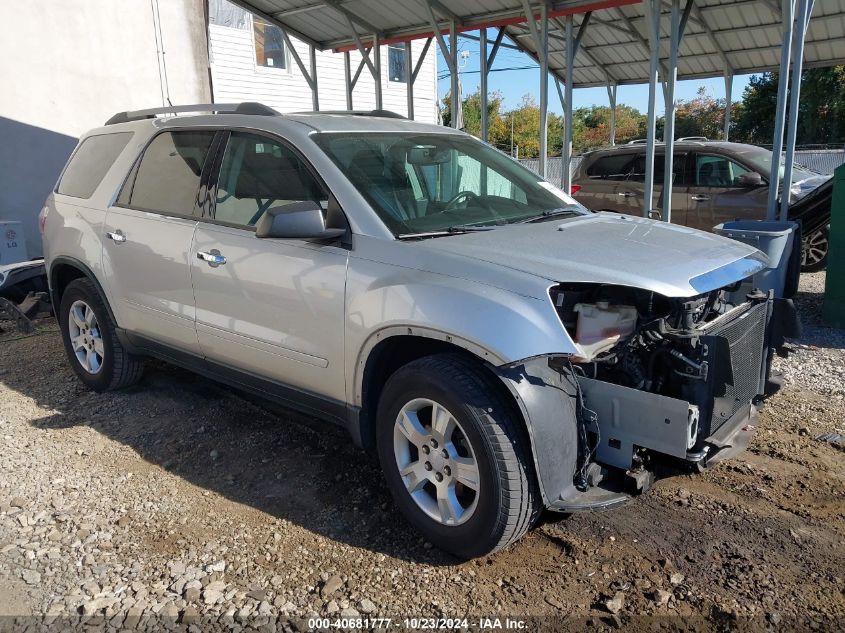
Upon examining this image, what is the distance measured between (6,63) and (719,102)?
42.0 metres

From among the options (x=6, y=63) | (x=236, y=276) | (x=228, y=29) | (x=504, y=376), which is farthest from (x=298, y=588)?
(x=228, y=29)

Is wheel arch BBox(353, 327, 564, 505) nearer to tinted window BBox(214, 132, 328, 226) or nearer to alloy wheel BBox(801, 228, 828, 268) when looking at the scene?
tinted window BBox(214, 132, 328, 226)

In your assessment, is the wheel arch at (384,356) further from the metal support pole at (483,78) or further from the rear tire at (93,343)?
the metal support pole at (483,78)

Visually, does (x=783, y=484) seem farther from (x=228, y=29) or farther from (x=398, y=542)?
(x=228, y=29)

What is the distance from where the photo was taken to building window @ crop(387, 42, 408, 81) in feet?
60.5

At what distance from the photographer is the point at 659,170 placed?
1027 centimetres

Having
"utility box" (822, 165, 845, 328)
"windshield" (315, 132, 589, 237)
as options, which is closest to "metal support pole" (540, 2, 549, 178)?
"utility box" (822, 165, 845, 328)

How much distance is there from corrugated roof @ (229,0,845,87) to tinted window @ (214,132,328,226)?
6.65 m

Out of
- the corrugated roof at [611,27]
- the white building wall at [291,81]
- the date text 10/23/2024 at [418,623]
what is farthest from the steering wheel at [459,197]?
the white building wall at [291,81]

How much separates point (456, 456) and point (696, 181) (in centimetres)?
789

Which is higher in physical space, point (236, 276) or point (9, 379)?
point (236, 276)

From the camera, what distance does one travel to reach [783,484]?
3.60 m

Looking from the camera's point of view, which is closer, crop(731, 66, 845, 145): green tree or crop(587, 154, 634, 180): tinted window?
crop(587, 154, 634, 180): tinted window

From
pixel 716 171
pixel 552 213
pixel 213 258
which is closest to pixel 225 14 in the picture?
pixel 716 171
